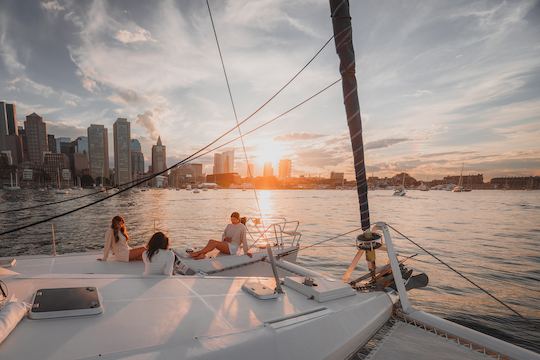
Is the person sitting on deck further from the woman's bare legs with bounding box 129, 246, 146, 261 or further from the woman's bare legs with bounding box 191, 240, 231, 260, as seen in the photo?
the woman's bare legs with bounding box 129, 246, 146, 261

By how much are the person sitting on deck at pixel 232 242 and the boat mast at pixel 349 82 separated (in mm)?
4183

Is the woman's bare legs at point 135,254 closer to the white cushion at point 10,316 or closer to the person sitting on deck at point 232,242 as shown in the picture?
the person sitting on deck at point 232,242

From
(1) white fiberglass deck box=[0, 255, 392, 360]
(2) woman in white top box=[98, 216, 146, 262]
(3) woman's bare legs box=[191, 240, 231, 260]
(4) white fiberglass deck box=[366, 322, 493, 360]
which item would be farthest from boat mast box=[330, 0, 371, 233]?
(2) woman in white top box=[98, 216, 146, 262]

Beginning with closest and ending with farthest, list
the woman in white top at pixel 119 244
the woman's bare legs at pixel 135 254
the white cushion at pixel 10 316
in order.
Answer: the white cushion at pixel 10 316, the woman in white top at pixel 119 244, the woman's bare legs at pixel 135 254

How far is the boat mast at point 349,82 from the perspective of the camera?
4.64 metres

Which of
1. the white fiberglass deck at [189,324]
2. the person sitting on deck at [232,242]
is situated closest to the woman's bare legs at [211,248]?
the person sitting on deck at [232,242]

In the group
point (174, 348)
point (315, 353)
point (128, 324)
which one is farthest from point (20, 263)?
point (315, 353)

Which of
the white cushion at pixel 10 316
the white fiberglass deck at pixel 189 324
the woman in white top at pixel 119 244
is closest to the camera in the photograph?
the white cushion at pixel 10 316

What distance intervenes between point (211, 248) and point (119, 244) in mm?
2364

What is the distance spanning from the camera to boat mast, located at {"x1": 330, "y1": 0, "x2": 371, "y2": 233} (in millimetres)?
4637

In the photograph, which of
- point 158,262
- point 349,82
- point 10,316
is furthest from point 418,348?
point 10,316

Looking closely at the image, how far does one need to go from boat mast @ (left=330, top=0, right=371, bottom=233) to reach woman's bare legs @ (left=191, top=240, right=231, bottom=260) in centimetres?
436

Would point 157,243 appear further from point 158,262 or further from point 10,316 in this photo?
point 10,316

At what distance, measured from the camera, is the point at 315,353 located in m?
3.00
